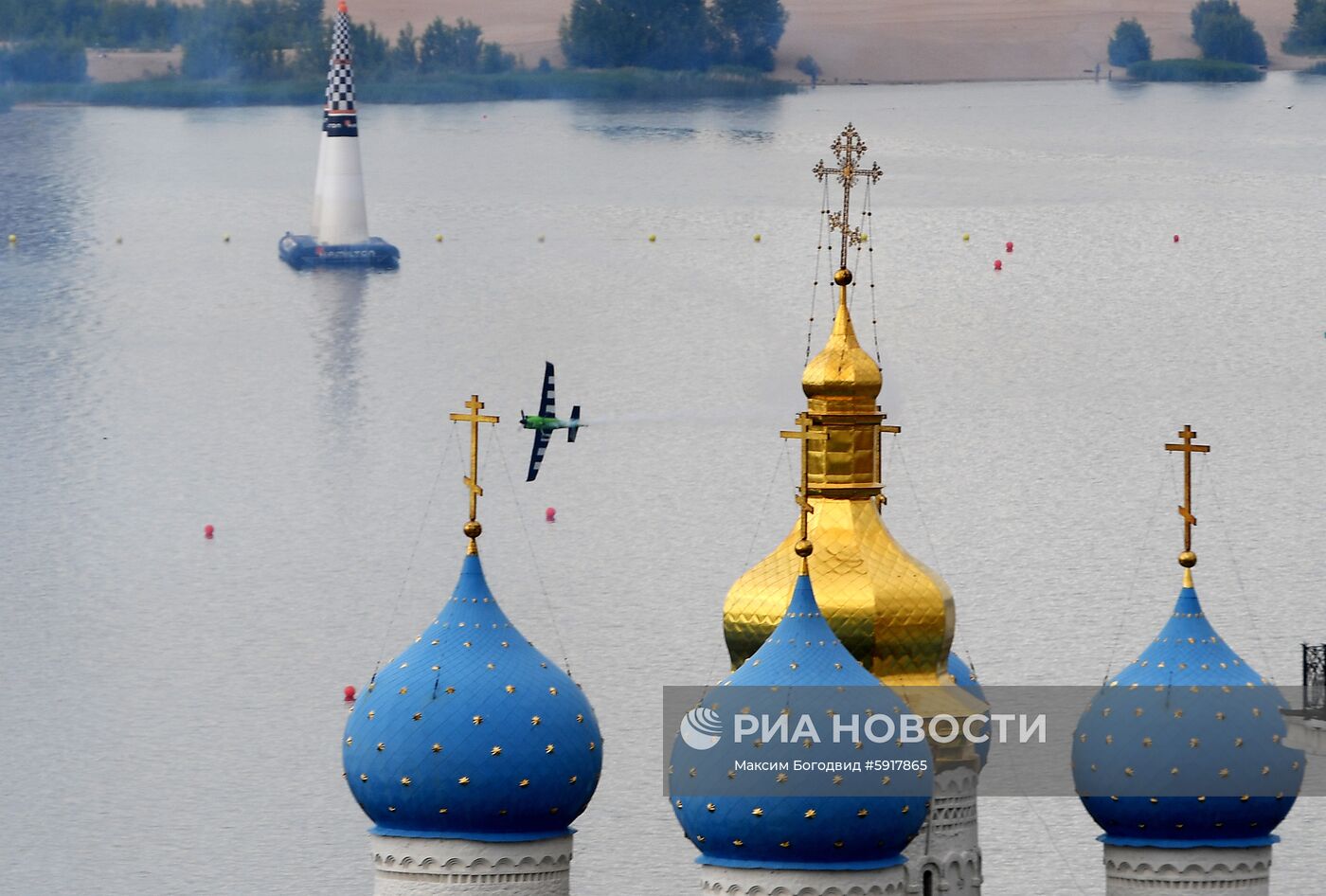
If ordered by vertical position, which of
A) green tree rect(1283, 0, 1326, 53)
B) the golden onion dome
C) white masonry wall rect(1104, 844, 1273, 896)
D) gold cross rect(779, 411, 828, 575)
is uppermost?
green tree rect(1283, 0, 1326, 53)

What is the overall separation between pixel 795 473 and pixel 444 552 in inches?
279

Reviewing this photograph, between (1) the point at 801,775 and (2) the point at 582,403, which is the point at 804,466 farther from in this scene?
(2) the point at 582,403

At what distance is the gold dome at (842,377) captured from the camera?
56.9 metres

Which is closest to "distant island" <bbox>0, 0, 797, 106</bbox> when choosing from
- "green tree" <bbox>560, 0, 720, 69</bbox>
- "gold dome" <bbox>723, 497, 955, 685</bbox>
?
"green tree" <bbox>560, 0, 720, 69</bbox>

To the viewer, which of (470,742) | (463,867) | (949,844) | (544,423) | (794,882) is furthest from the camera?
(544,423)

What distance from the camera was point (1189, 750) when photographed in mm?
55125

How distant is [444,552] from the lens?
7906 cm

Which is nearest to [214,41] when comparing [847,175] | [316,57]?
[316,57]

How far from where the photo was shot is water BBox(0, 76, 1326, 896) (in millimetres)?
73438

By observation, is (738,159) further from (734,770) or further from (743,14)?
(734,770)

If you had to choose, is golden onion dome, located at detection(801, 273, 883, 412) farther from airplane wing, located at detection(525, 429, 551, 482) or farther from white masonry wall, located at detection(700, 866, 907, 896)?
white masonry wall, located at detection(700, 866, 907, 896)

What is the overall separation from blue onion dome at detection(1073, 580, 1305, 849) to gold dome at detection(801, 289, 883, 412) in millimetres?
3601

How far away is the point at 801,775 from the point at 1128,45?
26794 millimetres

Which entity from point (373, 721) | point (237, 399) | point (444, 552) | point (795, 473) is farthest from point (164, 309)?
point (373, 721)
